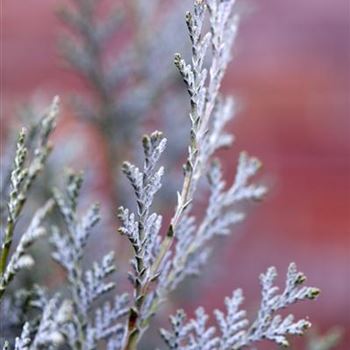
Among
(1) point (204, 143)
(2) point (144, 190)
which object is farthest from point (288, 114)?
(2) point (144, 190)

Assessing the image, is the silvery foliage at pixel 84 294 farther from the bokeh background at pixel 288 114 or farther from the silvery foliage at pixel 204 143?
the bokeh background at pixel 288 114

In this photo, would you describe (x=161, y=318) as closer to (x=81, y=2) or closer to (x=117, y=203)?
(x=117, y=203)

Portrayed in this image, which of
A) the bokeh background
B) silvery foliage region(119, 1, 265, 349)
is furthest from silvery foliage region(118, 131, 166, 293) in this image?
the bokeh background

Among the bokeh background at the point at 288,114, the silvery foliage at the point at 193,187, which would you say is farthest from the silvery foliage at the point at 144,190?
the bokeh background at the point at 288,114

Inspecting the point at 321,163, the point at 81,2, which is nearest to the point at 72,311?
the point at 81,2

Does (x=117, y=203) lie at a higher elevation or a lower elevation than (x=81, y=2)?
lower

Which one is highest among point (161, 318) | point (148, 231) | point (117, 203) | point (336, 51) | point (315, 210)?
point (336, 51)
